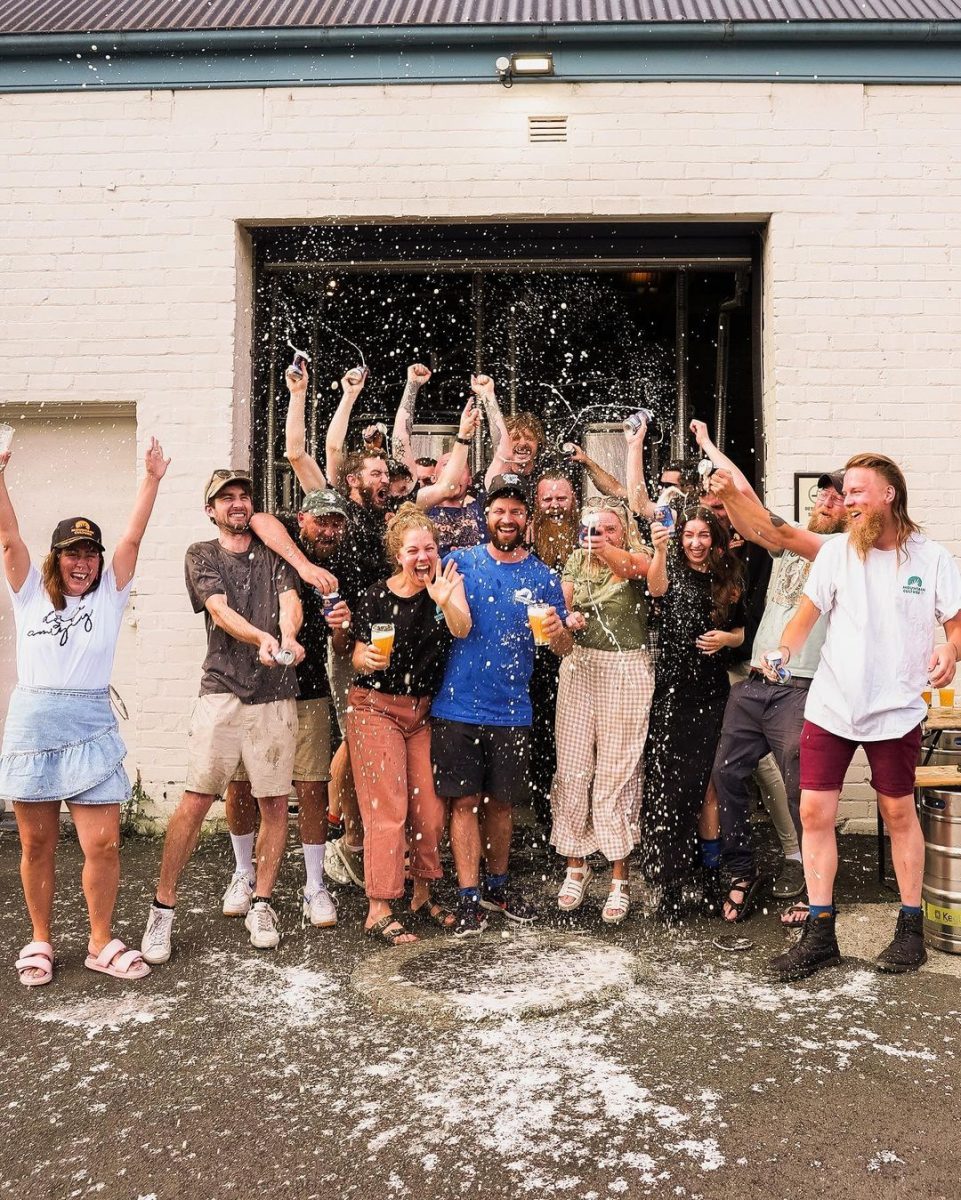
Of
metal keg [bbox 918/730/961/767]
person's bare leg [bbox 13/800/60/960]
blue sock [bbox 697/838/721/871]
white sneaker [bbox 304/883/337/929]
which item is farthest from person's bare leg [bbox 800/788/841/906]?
person's bare leg [bbox 13/800/60/960]

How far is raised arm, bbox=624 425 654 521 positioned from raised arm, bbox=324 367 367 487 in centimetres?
152

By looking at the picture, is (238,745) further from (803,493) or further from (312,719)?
(803,493)

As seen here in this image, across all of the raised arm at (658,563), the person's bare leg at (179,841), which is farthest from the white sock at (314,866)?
the raised arm at (658,563)

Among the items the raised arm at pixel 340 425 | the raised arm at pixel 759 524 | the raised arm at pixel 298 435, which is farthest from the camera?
the raised arm at pixel 340 425

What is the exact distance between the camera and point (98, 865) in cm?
413

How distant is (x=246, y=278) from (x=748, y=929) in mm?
5117

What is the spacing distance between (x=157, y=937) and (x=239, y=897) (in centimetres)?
62

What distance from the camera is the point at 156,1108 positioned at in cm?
301

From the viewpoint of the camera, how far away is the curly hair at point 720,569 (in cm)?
488

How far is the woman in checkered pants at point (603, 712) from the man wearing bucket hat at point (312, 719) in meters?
1.13

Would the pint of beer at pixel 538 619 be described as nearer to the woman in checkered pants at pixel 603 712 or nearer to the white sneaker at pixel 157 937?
the woman in checkered pants at pixel 603 712

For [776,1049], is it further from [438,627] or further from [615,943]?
[438,627]

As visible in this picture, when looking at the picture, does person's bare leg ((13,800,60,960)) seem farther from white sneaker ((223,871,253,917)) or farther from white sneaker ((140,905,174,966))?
white sneaker ((223,871,253,917))

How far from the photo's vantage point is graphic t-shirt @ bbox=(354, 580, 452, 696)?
15.3 feet
